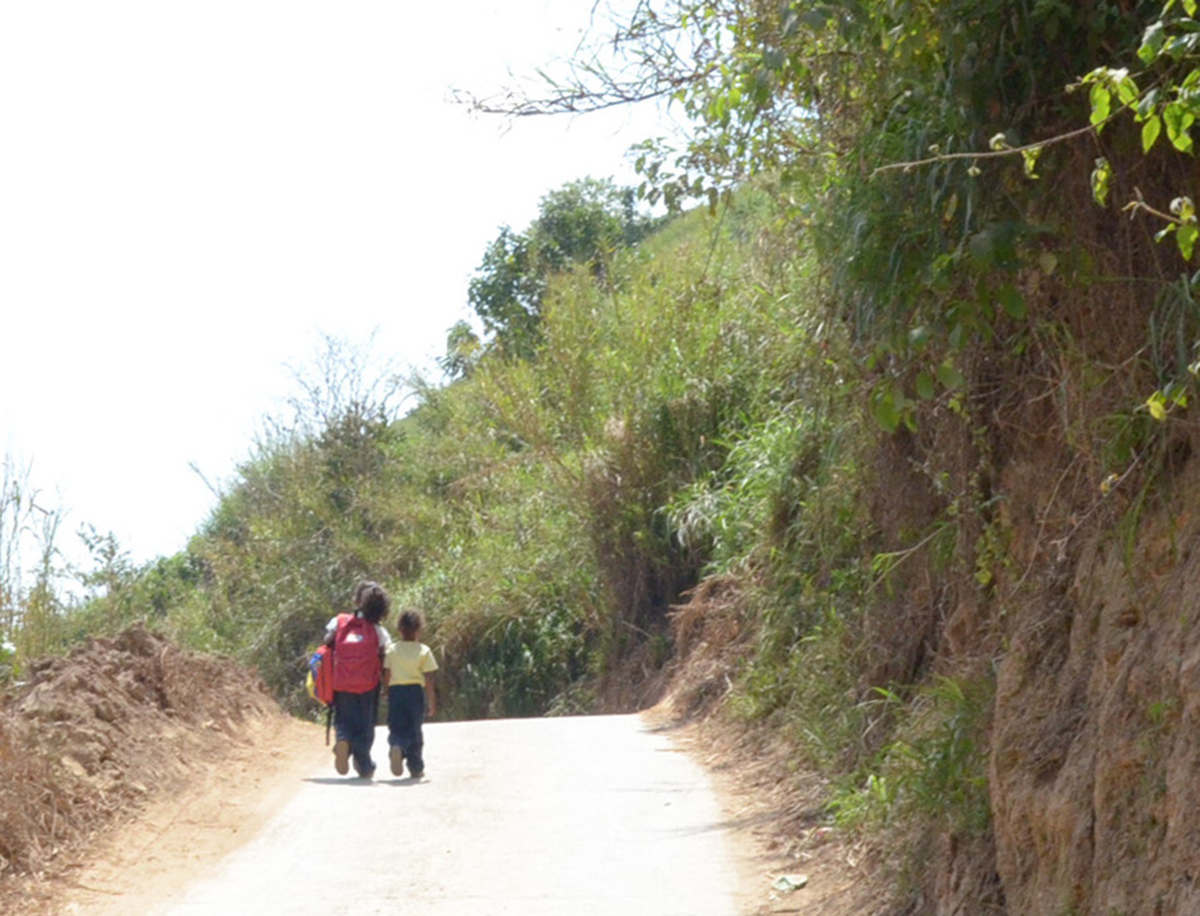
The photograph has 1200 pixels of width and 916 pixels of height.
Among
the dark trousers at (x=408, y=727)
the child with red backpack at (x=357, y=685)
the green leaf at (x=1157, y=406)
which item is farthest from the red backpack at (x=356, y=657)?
the green leaf at (x=1157, y=406)

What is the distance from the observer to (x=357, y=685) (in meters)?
12.1

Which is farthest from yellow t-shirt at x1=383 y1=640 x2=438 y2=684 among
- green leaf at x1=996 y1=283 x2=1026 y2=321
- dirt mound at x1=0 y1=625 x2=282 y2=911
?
green leaf at x1=996 y1=283 x2=1026 y2=321

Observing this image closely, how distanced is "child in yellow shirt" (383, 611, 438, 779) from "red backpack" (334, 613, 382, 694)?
0.53 feet

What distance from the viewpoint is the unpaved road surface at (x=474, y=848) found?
7.82 metres

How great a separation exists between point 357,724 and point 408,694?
46 cm

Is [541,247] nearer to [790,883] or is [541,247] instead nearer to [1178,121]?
[790,883]

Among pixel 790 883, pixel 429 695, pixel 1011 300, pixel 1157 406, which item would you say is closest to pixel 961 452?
pixel 1011 300

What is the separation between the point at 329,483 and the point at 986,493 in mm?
26704

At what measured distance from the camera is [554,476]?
2266 cm

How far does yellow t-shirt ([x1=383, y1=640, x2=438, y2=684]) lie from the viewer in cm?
1233

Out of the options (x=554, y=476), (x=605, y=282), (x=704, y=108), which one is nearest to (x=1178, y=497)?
(x=704, y=108)

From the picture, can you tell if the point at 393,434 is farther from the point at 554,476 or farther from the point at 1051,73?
the point at 1051,73

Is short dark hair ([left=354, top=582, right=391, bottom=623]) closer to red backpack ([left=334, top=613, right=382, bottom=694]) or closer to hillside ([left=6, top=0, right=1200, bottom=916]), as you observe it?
red backpack ([left=334, top=613, right=382, bottom=694])

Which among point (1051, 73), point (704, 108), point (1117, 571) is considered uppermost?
point (704, 108)
